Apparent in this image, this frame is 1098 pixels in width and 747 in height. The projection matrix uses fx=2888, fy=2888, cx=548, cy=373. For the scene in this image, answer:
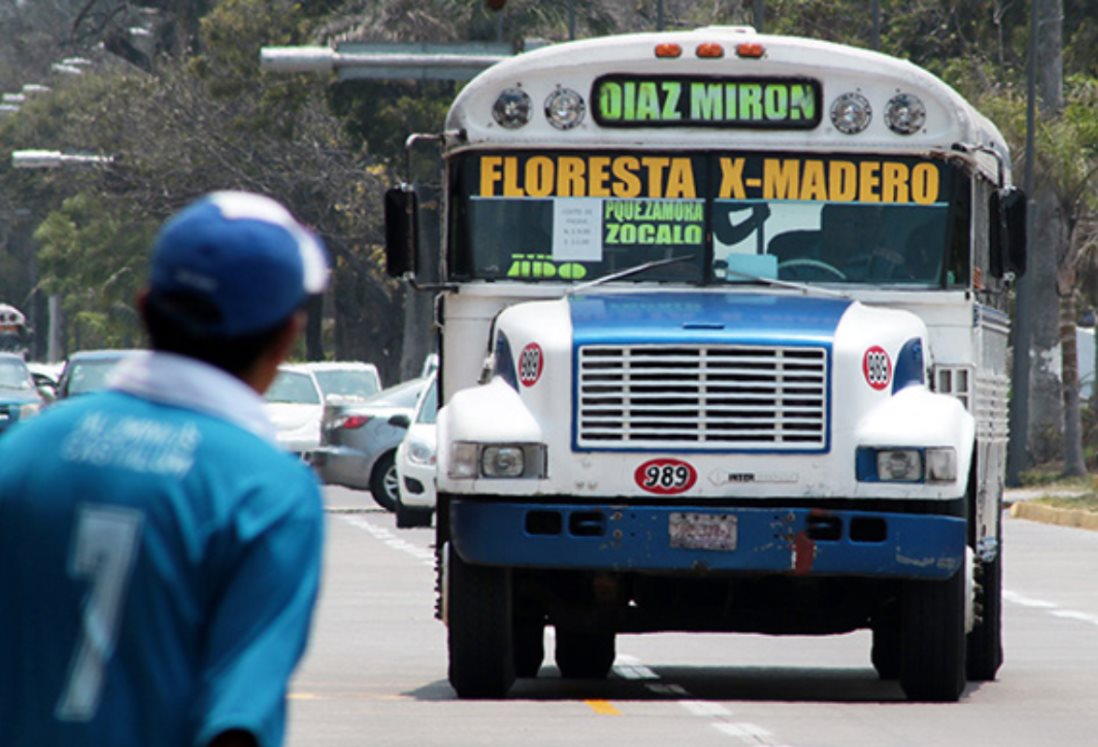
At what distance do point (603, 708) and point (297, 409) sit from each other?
23716 millimetres

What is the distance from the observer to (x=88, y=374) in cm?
3231

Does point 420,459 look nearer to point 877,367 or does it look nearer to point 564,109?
point 564,109

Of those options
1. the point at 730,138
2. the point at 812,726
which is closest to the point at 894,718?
the point at 812,726

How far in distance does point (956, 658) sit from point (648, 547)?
1.39 metres

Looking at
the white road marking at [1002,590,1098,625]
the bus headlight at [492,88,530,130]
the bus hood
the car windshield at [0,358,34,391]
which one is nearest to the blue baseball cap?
the bus hood

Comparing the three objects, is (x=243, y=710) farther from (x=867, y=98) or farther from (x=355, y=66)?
(x=355, y=66)

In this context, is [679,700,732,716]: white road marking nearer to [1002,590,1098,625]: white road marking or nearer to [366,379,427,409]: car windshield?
[1002,590,1098,625]: white road marking

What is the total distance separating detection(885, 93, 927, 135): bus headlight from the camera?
12594 millimetres

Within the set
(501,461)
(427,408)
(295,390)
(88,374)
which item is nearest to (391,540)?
(427,408)

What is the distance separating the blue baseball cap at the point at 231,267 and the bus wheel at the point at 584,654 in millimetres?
9799

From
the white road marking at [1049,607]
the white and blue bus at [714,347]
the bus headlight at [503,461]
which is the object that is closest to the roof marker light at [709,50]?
the white and blue bus at [714,347]

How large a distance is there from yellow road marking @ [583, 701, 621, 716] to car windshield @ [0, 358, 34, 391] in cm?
2422

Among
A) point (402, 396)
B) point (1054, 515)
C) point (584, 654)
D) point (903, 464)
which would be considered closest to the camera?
point (903, 464)

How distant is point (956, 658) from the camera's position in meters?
11.8
